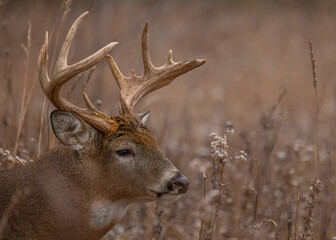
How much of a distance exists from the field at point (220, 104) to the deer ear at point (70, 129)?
0.65 meters

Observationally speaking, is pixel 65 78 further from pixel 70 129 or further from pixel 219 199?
pixel 219 199

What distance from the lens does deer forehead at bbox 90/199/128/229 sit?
151 inches

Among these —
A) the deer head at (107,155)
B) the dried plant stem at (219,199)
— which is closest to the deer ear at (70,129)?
the deer head at (107,155)

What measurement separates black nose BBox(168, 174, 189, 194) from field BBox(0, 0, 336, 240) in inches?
13.8

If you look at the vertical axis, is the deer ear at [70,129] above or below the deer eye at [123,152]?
above

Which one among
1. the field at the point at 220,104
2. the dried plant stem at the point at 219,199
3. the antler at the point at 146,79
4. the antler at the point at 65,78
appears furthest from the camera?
the field at the point at 220,104

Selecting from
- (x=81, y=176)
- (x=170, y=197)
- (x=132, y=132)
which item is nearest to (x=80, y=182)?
(x=81, y=176)

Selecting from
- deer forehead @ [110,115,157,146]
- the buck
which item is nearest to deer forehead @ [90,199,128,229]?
the buck

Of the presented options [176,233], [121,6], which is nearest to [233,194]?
[176,233]

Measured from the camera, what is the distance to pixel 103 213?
3873 mm

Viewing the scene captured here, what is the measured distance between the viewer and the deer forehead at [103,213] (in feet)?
12.6

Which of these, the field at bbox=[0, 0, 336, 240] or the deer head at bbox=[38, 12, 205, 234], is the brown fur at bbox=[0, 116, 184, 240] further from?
the field at bbox=[0, 0, 336, 240]

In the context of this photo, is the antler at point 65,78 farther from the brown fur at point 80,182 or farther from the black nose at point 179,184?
the black nose at point 179,184

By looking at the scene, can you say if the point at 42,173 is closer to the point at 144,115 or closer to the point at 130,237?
the point at 144,115
